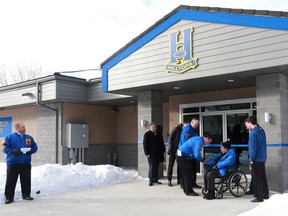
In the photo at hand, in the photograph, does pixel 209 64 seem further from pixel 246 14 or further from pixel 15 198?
pixel 15 198

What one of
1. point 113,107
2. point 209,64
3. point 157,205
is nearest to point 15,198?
point 157,205

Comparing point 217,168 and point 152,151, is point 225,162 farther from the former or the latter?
point 152,151

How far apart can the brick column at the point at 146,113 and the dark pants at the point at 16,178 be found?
14.1 ft

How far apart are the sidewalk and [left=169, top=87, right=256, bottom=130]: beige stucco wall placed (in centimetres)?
394

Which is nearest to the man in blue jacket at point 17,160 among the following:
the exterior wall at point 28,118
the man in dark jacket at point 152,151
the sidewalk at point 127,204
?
the sidewalk at point 127,204

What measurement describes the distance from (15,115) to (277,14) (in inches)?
536

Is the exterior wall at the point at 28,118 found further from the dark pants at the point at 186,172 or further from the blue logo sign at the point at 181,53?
the dark pants at the point at 186,172

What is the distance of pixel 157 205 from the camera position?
6.84 meters

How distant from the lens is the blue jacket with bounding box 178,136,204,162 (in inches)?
291

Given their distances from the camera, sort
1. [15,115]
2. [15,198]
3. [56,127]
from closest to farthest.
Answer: [15,198]
[56,127]
[15,115]

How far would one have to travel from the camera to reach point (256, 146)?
6965 mm

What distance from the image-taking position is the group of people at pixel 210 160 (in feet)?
23.0

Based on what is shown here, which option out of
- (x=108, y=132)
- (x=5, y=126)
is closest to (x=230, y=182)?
(x=108, y=132)

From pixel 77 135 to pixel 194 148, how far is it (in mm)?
7751
